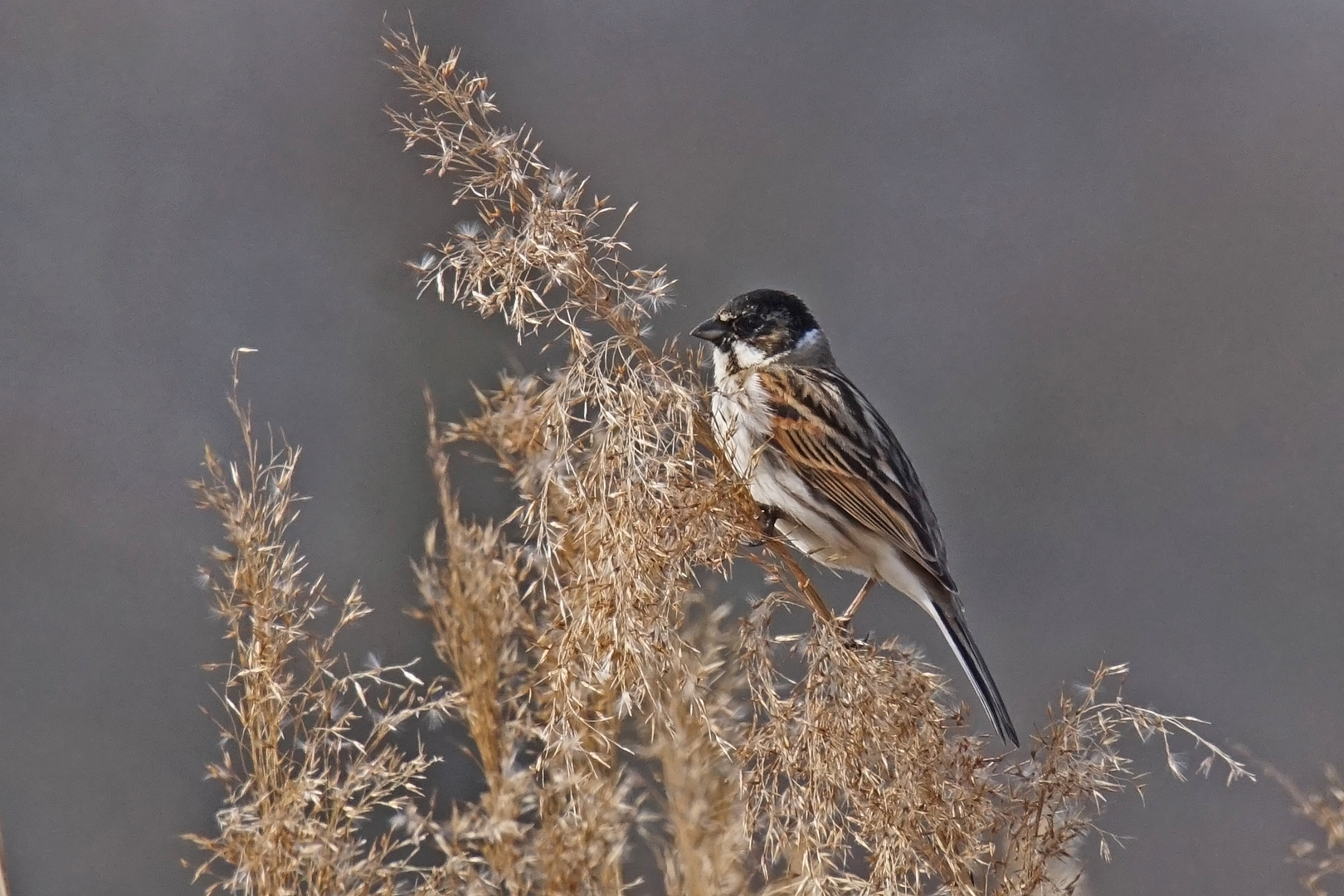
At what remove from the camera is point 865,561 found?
360cm

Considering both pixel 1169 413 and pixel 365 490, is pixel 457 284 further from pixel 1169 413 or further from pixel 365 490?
pixel 1169 413

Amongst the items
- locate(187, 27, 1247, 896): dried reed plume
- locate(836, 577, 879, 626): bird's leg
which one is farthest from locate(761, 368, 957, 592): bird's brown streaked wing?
locate(187, 27, 1247, 896): dried reed plume

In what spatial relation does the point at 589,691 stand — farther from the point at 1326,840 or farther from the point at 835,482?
the point at 835,482

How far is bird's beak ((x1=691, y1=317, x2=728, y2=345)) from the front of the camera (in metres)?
3.66

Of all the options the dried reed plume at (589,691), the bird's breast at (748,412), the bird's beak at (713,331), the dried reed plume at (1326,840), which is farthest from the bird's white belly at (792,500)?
the dried reed plume at (1326,840)

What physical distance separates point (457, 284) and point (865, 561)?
5.60 feet

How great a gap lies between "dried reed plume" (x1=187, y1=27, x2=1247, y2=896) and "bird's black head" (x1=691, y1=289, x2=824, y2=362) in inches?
49.8

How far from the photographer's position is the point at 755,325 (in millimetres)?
3752

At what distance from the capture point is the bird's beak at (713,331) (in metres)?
3.66

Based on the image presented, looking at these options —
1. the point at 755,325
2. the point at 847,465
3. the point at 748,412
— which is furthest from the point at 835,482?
the point at 755,325

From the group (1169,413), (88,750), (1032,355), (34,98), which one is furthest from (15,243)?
(1169,413)

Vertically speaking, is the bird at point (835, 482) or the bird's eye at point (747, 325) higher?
the bird's eye at point (747, 325)

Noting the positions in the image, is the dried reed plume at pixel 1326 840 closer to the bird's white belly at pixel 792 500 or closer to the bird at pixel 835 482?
the bird at pixel 835 482

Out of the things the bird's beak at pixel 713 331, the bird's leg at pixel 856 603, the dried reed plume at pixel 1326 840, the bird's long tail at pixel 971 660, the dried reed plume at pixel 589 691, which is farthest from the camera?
the bird's beak at pixel 713 331
